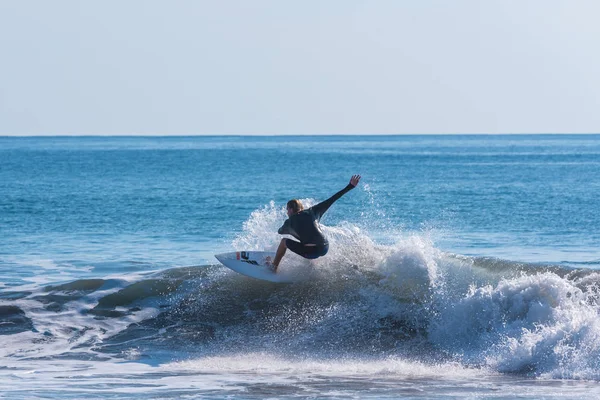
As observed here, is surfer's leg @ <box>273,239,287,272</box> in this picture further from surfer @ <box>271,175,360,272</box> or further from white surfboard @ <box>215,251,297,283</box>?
white surfboard @ <box>215,251,297,283</box>

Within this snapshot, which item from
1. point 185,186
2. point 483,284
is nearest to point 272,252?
point 483,284

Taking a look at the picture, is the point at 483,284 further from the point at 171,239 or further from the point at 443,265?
the point at 171,239

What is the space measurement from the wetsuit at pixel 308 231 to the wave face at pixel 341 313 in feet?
3.66

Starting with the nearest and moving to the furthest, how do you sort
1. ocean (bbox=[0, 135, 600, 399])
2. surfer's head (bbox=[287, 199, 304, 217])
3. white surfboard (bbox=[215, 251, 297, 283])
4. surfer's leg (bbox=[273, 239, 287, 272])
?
ocean (bbox=[0, 135, 600, 399])
surfer's head (bbox=[287, 199, 304, 217])
surfer's leg (bbox=[273, 239, 287, 272])
white surfboard (bbox=[215, 251, 297, 283])

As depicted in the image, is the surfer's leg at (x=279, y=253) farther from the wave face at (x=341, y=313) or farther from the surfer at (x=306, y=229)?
the wave face at (x=341, y=313)

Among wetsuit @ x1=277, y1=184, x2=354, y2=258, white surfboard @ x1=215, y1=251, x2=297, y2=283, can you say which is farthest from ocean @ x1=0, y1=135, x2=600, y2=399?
wetsuit @ x1=277, y1=184, x2=354, y2=258

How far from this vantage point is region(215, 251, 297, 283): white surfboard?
1720 centimetres

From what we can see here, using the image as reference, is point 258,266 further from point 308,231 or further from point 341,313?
point 341,313

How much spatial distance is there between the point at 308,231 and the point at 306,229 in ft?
0.19

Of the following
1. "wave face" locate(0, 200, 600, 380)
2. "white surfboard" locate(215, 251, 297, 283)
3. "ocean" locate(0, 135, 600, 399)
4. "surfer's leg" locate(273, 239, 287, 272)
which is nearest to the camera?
"ocean" locate(0, 135, 600, 399)

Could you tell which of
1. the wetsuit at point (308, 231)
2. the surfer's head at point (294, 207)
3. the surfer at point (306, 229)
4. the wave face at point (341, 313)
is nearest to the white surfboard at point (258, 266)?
the wave face at point (341, 313)

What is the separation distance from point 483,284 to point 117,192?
36.9 meters

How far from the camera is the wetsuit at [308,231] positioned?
51.7 feet

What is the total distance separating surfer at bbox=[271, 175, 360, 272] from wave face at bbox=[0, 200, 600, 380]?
1.12 meters
